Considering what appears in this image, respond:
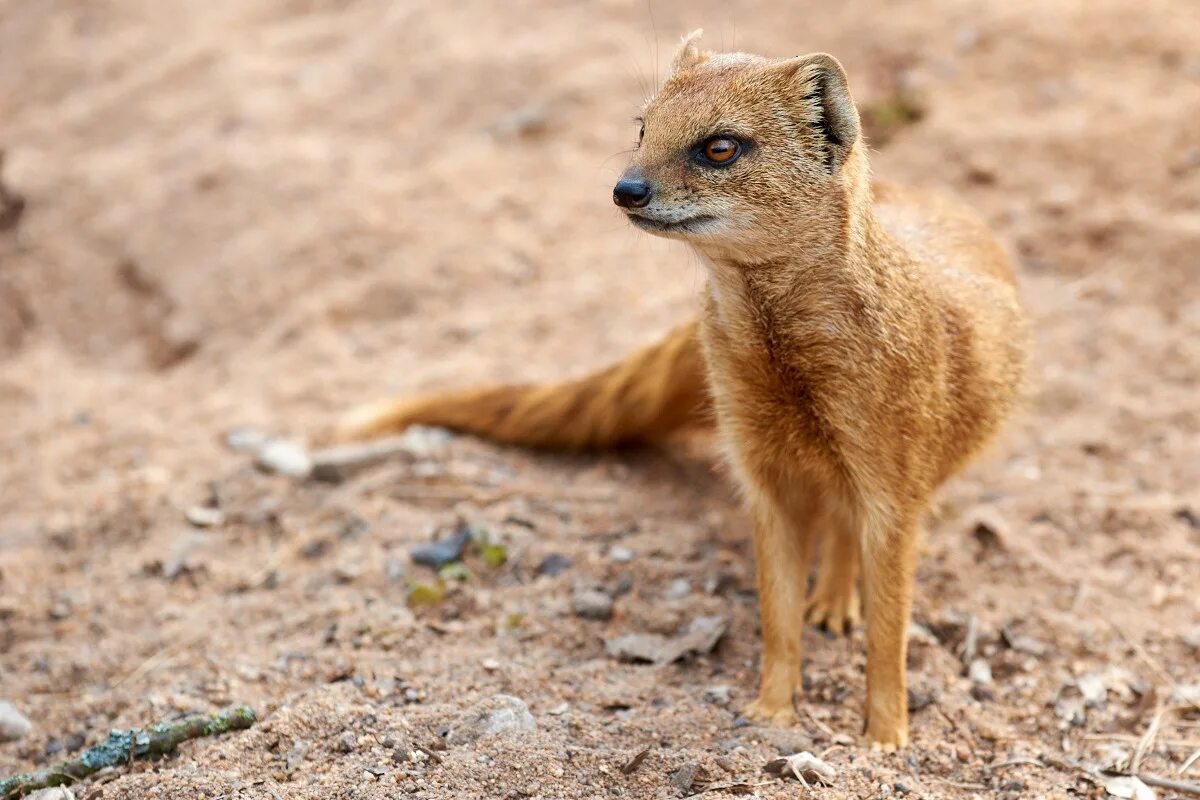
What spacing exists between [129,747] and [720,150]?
5.36 ft

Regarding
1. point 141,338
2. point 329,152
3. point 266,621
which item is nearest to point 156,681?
point 266,621

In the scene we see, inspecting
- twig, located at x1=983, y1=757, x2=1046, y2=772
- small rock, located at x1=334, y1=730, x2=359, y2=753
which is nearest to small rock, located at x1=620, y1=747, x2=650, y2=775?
small rock, located at x1=334, y1=730, x2=359, y2=753

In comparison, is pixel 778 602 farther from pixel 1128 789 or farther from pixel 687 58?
pixel 687 58

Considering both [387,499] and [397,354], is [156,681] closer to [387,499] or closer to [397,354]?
[387,499]

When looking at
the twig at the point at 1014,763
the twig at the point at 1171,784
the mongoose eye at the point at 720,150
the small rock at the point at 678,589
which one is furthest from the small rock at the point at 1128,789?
the mongoose eye at the point at 720,150

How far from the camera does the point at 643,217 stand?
2289mm

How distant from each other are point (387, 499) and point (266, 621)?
0.57 m

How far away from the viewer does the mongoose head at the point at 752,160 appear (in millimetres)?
2297

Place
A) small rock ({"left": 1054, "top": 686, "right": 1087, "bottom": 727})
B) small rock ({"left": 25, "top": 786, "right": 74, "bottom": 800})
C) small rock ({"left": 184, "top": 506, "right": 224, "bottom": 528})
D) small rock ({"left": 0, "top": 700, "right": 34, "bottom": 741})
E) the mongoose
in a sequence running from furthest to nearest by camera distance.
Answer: small rock ({"left": 184, "top": 506, "right": 224, "bottom": 528}), small rock ({"left": 1054, "top": 686, "right": 1087, "bottom": 727}), small rock ({"left": 0, "top": 700, "right": 34, "bottom": 741}), the mongoose, small rock ({"left": 25, "top": 786, "right": 74, "bottom": 800})

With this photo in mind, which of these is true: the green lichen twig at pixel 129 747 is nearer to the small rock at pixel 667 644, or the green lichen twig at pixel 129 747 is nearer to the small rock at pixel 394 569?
the small rock at pixel 394 569

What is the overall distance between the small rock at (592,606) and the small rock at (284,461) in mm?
1083

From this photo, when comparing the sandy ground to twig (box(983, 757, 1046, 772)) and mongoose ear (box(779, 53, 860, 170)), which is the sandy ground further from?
mongoose ear (box(779, 53, 860, 170))

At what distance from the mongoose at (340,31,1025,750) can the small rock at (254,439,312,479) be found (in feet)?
4.94

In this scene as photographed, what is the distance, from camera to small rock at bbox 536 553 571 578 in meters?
3.17
